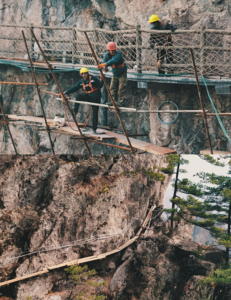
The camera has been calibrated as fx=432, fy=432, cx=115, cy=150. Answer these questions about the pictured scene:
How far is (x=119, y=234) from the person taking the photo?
6.35m

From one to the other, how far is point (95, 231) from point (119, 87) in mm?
3330

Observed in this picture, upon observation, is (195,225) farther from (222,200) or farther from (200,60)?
(200,60)

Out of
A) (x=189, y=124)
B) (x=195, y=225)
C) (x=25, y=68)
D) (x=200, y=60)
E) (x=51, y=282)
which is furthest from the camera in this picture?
(x=25, y=68)

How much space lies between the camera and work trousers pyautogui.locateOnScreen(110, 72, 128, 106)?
27.9 ft

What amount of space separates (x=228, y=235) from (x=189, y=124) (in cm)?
393

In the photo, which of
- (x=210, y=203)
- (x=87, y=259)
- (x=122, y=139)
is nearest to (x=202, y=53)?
(x=122, y=139)

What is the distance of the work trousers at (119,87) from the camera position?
852 centimetres

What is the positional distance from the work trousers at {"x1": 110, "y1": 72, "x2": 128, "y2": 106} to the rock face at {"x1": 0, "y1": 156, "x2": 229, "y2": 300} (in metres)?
2.34

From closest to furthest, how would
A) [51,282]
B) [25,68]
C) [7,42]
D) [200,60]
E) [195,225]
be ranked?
[51,282], [195,225], [200,60], [25,68], [7,42]

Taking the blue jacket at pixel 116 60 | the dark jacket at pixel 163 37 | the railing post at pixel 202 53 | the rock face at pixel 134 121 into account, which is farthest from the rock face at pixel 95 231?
the rock face at pixel 134 121

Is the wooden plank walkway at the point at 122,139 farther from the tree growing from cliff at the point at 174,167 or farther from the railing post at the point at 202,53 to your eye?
the railing post at the point at 202,53

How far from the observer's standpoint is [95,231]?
20.7ft

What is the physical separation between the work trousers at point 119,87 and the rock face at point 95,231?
7.67 feet

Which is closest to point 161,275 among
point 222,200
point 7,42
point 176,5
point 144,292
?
point 144,292
